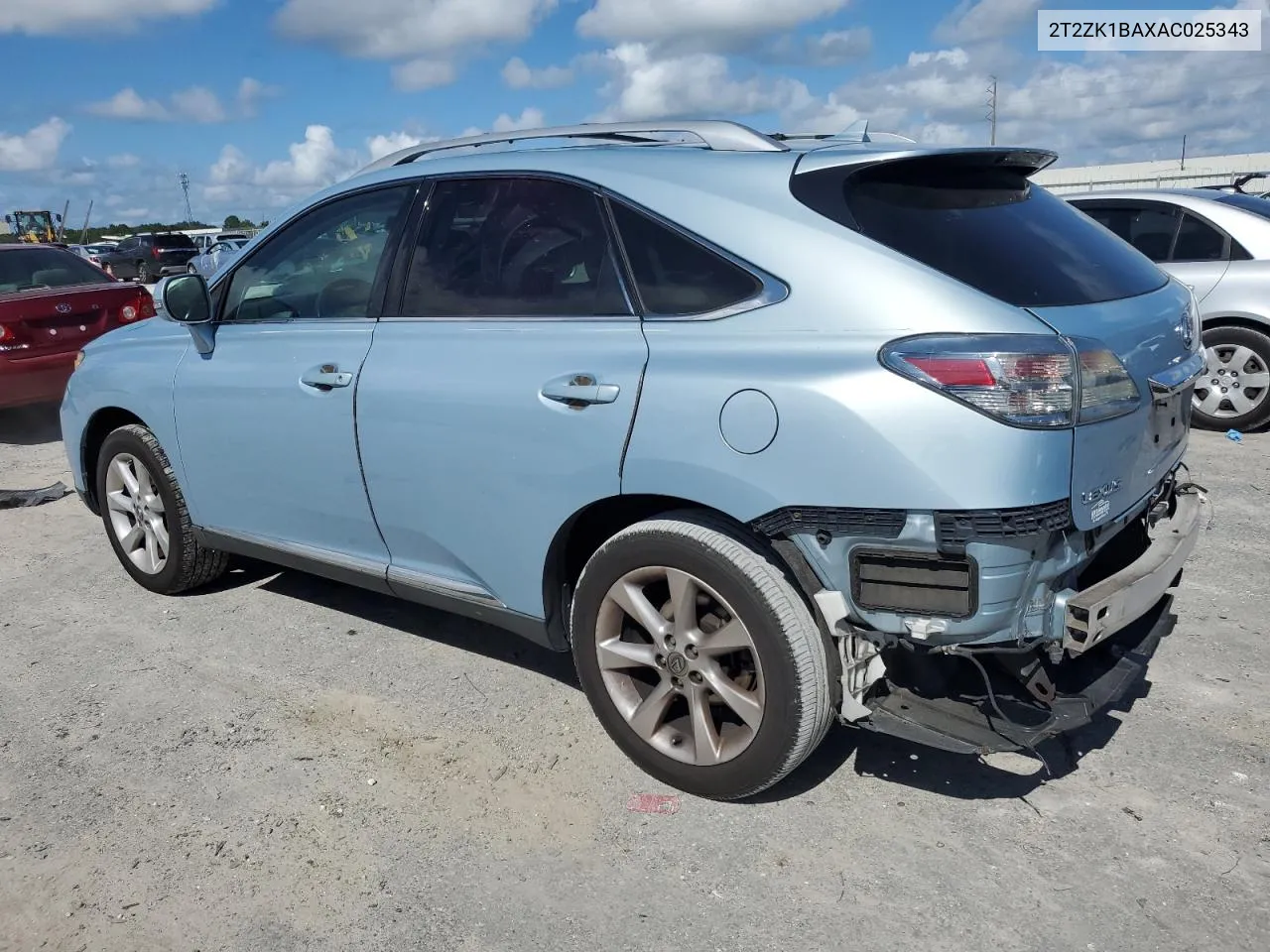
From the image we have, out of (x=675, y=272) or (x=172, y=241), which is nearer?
(x=675, y=272)

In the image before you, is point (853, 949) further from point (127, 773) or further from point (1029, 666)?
point (127, 773)

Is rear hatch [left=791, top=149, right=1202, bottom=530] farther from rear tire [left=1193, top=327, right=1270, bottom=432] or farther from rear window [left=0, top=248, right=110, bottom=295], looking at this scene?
rear window [left=0, top=248, right=110, bottom=295]

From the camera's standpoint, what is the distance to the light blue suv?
8.07 feet

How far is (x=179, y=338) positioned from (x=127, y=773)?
6.08 feet

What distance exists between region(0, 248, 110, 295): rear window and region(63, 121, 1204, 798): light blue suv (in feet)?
21.0

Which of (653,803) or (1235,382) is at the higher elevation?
(1235,382)

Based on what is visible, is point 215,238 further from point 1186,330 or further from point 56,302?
point 1186,330

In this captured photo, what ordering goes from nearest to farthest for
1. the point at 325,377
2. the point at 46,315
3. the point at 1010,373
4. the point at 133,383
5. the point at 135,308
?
the point at 1010,373
the point at 325,377
the point at 133,383
the point at 46,315
the point at 135,308

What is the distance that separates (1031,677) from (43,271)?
367 inches

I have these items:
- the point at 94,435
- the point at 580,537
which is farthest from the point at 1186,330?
the point at 94,435

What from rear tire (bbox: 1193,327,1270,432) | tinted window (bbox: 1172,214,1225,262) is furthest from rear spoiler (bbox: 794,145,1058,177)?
tinted window (bbox: 1172,214,1225,262)

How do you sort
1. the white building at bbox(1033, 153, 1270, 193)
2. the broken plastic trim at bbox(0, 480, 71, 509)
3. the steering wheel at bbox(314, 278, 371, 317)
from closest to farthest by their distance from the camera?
the steering wheel at bbox(314, 278, 371, 317) < the broken plastic trim at bbox(0, 480, 71, 509) < the white building at bbox(1033, 153, 1270, 193)

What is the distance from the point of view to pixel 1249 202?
24.0ft

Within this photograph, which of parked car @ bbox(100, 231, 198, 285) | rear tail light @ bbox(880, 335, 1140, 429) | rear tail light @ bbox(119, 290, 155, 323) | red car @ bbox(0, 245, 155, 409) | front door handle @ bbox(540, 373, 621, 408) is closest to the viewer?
rear tail light @ bbox(880, 335, 1140, 429)
